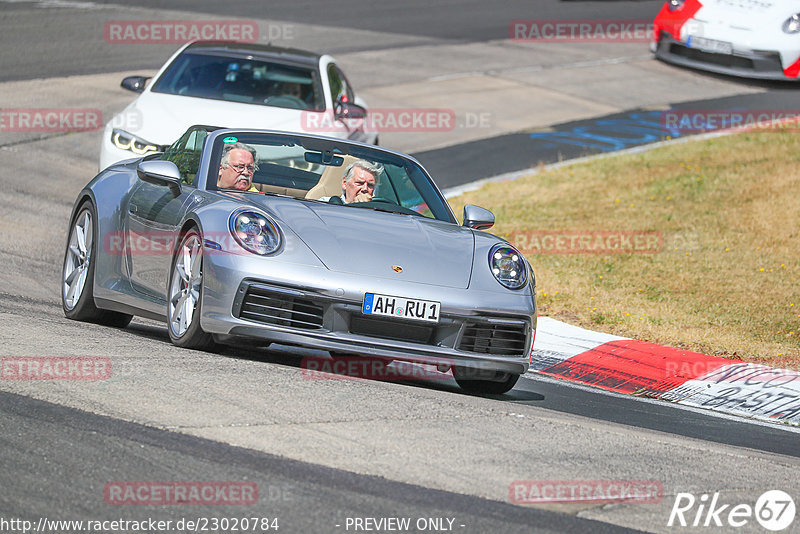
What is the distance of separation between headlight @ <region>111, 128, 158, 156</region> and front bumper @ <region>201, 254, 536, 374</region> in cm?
547

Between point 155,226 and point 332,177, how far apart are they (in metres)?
1.15

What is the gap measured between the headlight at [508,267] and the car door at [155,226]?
1.83 m

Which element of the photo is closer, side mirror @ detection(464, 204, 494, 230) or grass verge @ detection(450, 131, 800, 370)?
side mirror @ detection(464, 204, 494, 230)

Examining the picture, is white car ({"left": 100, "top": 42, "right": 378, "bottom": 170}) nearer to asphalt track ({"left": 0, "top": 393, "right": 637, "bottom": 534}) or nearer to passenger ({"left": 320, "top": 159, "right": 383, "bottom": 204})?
passenger ({"left": 320, "top": 159, "right": 383, "bottom": 204})

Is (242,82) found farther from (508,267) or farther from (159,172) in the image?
(508,267)

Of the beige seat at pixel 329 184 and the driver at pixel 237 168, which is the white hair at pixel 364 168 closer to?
the beige seat at pixel 329 184

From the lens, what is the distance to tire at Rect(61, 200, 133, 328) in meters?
8.52

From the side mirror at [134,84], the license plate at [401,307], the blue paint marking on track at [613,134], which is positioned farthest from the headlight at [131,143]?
the blue paint marking on track at [613,134]

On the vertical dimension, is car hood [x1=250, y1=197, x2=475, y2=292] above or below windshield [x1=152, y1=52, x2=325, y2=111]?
above

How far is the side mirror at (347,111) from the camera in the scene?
1347 centimetres

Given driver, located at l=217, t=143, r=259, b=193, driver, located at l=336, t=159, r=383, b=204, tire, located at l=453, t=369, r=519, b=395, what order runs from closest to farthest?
tire, located at l=453, t=369, r=519, b=395 → driver, located at l=217, t=143, r=259, b=193 → driver, located at l=336, t=159, r=383, b=204

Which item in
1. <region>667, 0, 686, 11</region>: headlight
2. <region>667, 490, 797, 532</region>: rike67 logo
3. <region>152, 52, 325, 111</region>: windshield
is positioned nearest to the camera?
<region>667, 490, 797, 532</region>: rike67 logo

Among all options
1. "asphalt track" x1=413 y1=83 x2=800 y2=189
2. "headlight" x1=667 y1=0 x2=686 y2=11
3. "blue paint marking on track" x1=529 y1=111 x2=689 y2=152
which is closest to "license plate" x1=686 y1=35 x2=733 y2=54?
"headlight" x1=667 y1=0 x2=686 y2=11

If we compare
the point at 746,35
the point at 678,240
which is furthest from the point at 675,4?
the point at 678,240
